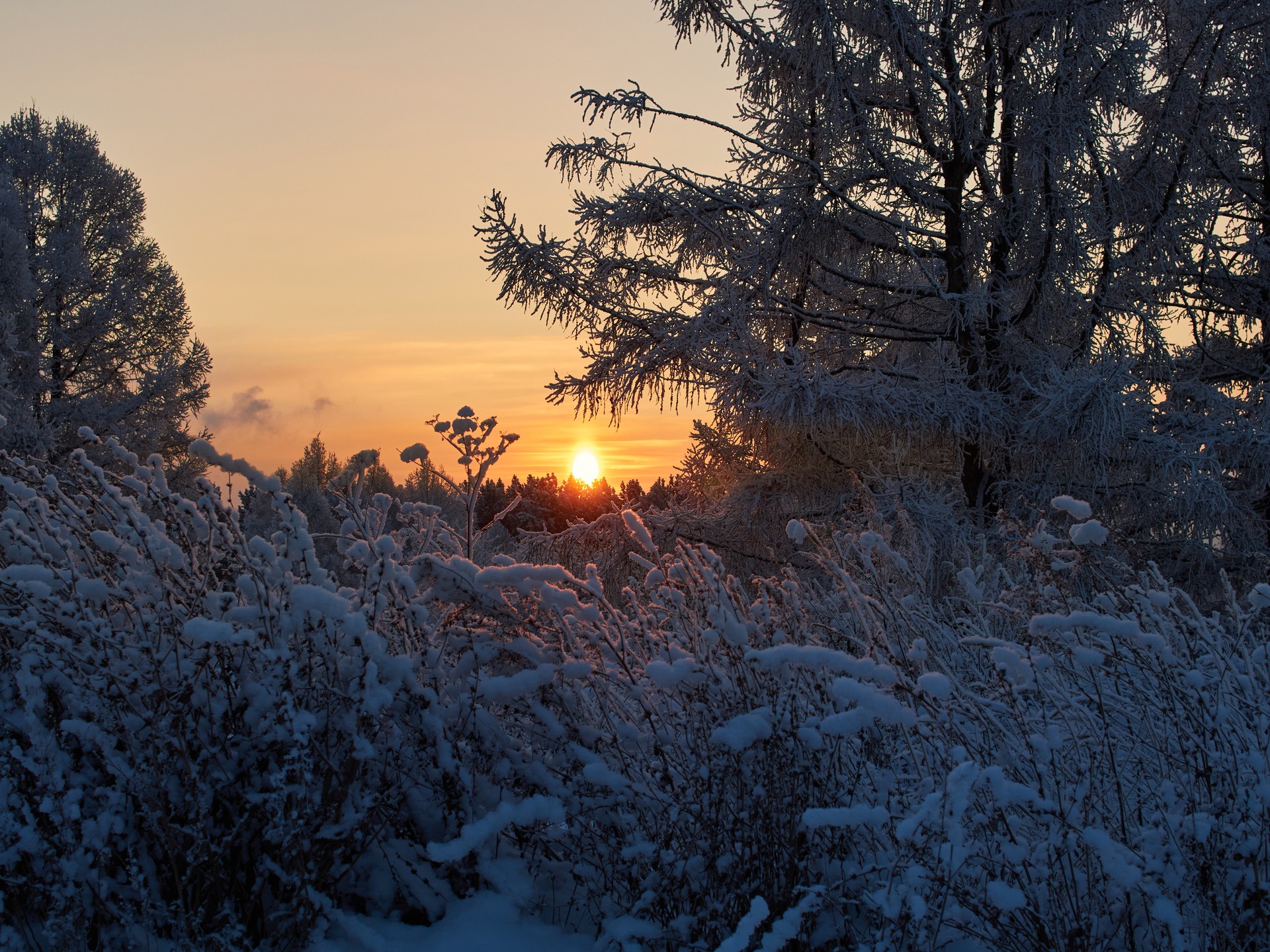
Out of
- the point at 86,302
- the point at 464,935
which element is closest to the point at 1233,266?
the point at 464,935

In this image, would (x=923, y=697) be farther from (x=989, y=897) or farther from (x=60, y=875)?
(x=60, y=875)

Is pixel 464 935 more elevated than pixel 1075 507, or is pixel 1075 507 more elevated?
pixel 1075 507

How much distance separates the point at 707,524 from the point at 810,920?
742cm

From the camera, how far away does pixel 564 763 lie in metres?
2.38

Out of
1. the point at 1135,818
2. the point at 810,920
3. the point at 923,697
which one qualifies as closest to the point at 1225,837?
the point at 1135,818

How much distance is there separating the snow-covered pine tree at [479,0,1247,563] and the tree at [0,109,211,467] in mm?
11084

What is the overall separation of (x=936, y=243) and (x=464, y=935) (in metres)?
8.40

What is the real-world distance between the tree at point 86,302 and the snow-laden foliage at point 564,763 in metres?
14.9

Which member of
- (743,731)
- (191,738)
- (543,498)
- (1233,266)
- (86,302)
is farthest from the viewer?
(86,302)

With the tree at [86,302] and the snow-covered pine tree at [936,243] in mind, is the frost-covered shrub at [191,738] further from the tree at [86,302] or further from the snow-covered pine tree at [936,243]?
the tree at [86,302]

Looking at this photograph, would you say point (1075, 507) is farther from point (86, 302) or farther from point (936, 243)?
point (86, 302)

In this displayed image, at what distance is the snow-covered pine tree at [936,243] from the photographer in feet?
24.0

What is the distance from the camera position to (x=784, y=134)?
884 cm

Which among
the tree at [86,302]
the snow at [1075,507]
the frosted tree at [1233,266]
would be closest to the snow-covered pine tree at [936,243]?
the frosted tree at [1233,266]
